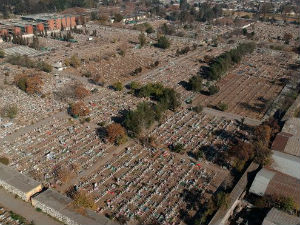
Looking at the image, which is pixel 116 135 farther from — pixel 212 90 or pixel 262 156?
pixel 212 90

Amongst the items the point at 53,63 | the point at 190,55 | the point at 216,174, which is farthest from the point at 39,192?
Result: the point at 190,55

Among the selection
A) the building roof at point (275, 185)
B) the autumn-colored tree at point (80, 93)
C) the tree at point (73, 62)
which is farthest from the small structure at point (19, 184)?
the tree at point (73, 62)

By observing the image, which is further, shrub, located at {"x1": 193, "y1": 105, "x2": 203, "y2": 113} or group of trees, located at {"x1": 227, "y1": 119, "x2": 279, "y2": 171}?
shrub, located at {"x1": 193, "y1": 105, "x2": 203, "y2": 113}

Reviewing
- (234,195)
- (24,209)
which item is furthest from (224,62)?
(24,209)

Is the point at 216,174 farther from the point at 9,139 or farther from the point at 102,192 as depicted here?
the point at 9,139

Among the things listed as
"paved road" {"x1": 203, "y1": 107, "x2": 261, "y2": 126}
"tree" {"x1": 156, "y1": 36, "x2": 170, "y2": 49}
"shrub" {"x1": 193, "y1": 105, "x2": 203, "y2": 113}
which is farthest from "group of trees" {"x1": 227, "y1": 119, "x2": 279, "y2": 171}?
"tree" {"x1": 156, "y1": 36, "x2": 170, "y2": 49}

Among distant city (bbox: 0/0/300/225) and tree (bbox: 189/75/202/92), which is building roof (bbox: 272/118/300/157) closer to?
distant city (bbox: 0/0/300/225)

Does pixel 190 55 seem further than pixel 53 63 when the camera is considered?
Yes
